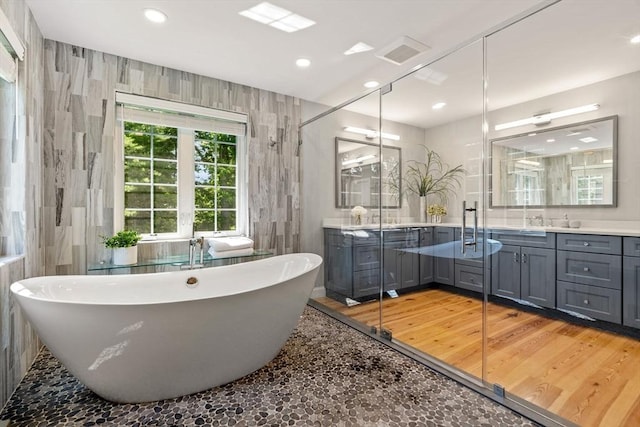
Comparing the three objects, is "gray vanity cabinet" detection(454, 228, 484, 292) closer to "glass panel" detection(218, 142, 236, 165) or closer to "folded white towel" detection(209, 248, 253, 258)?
"folded white towel" detection(209, 248, 253, 258)

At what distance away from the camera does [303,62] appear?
270cm

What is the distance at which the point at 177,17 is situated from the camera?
2080 millimetres

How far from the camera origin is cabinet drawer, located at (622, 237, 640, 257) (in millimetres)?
1967

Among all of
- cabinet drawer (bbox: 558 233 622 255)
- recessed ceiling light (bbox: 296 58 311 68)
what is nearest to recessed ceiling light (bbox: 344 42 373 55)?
recessed ceiling light (bbox: 296 58 311 68)

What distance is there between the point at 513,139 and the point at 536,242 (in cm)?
90

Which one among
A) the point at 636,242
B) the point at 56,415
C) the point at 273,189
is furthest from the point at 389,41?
the point at 56,415

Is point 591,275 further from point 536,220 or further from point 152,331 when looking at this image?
point 152,331

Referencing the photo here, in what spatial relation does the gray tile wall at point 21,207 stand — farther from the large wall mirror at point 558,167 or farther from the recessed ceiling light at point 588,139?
the recessed ceiling light at point 588,139

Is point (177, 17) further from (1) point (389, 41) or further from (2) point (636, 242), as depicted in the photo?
(2) point (636, 242)

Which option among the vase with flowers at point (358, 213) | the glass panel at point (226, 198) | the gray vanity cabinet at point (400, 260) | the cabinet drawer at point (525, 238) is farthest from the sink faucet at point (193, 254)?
the cabinet drawer at point (525, 238)

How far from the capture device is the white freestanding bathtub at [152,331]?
56.9 inches

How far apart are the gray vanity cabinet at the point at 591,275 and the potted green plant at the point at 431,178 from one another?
0.92m

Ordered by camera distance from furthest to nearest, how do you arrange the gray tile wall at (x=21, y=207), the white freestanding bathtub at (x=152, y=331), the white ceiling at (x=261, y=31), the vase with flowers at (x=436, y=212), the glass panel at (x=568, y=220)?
the vase with flowers at (x=436, y=212), the white ceiling at (x=261, y=31), the glass panel at (x=568, y=220), the gray tile wall at (x=21, y=207), the white freestanding bathtub at (x=152, y=331)

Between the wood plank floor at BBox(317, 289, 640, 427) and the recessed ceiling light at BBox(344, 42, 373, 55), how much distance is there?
2197 mm
